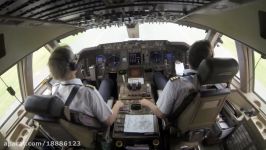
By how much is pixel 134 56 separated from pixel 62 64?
217 cm

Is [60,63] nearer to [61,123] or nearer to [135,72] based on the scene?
[61,123]

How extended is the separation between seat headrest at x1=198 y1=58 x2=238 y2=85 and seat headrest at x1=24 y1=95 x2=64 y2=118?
1.13 metres

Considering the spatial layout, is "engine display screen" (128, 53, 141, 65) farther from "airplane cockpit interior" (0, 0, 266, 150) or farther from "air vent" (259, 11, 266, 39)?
"air vent" (259, 11, 266, 39)

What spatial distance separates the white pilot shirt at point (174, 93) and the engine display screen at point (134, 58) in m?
1.72

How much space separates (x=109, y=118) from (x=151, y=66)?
1.92 metres

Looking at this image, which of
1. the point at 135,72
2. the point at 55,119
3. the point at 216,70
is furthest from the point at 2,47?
the point at 135,72

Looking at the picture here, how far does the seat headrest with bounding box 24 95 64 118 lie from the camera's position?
6.35 ft

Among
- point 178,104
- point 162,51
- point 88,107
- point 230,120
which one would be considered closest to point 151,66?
point 162,51

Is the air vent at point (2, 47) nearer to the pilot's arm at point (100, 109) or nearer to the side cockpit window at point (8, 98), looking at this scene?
the pilot's arm at point (100, 109)

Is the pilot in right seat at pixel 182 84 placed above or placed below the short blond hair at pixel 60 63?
below

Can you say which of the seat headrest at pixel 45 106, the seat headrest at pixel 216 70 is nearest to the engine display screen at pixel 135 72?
the seat headrest at pixel 216 70

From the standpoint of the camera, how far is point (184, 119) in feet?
8.10

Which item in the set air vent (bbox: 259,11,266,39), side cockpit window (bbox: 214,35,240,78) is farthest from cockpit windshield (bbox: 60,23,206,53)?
air vent (bbox: 259,11,266,39)

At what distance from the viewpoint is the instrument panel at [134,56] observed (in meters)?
4.24
